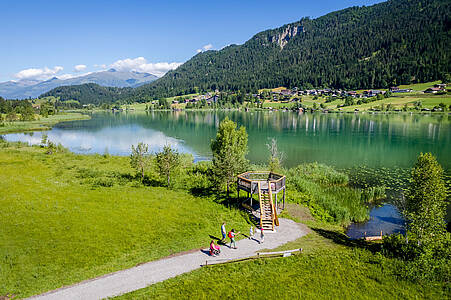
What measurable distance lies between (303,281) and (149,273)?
1002cm

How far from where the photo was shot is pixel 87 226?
2323cm

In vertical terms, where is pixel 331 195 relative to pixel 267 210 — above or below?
below

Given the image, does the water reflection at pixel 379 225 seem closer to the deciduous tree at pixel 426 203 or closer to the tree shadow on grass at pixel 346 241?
the tree shadow on grass at pixel 346 241

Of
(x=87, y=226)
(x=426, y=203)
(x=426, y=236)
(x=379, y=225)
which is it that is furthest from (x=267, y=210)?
(x=87, y=226)

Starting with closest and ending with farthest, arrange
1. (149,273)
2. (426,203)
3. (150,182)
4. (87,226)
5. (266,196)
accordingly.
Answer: (149,273) → (426,203) → (87,226) → (266,196) → (150,182)

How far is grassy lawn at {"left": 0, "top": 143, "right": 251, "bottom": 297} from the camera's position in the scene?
17.6 m

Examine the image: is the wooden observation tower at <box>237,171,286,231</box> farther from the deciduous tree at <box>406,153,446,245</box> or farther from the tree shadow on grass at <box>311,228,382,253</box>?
the deciduous tree at <box>406,153,446,245</box>

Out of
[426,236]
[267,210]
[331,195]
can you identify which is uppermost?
[426,236]

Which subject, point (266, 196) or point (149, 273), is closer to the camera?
point (149, 273)

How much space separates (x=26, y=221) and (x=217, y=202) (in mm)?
18656

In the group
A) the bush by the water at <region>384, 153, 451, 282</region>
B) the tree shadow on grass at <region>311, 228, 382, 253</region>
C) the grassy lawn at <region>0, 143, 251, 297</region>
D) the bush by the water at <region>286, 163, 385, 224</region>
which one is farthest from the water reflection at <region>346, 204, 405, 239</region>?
the grassy lawn at <region>0, 143, 251, 297</region>

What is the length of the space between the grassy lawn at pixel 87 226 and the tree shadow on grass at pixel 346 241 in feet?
24.9

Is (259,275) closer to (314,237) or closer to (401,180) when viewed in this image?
(314,237)

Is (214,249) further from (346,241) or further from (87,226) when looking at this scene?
(346,241)
